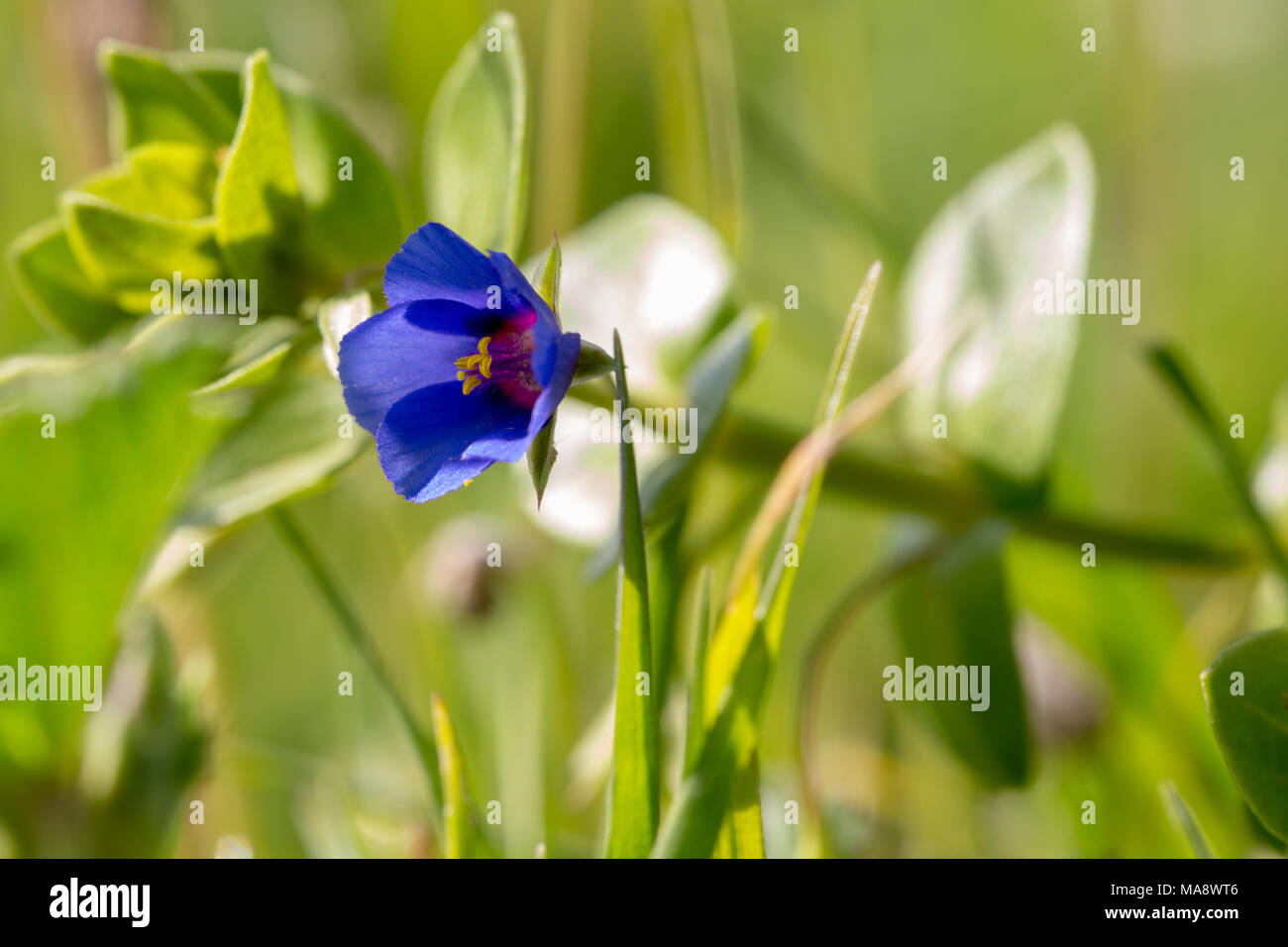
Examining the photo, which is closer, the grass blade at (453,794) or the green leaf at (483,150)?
the grass blade at (453,794)

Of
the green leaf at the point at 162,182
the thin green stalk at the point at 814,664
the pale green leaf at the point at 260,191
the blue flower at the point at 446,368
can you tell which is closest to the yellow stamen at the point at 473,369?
the blue flower at the point at 446,368

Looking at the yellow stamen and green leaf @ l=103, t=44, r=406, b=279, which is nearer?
the yellow stamen

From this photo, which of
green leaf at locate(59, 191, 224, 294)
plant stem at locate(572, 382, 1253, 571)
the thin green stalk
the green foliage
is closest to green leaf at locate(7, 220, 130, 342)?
green leaf at locate(59, 191, 224, 294)

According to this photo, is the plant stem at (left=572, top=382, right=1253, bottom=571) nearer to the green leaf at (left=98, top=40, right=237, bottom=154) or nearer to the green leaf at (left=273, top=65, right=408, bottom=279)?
the green leaf at (left=273, top=65, right=408, bottom=279)

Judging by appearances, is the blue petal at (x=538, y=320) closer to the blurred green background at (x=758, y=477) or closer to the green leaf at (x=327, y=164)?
the green leaf at (x=327, y=164)

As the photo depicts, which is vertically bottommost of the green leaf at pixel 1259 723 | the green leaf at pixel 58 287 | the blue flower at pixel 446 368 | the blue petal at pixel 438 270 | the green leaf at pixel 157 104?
the green leaf at pixel 1259 723

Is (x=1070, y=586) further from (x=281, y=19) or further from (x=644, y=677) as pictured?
(x=281, y=19)
